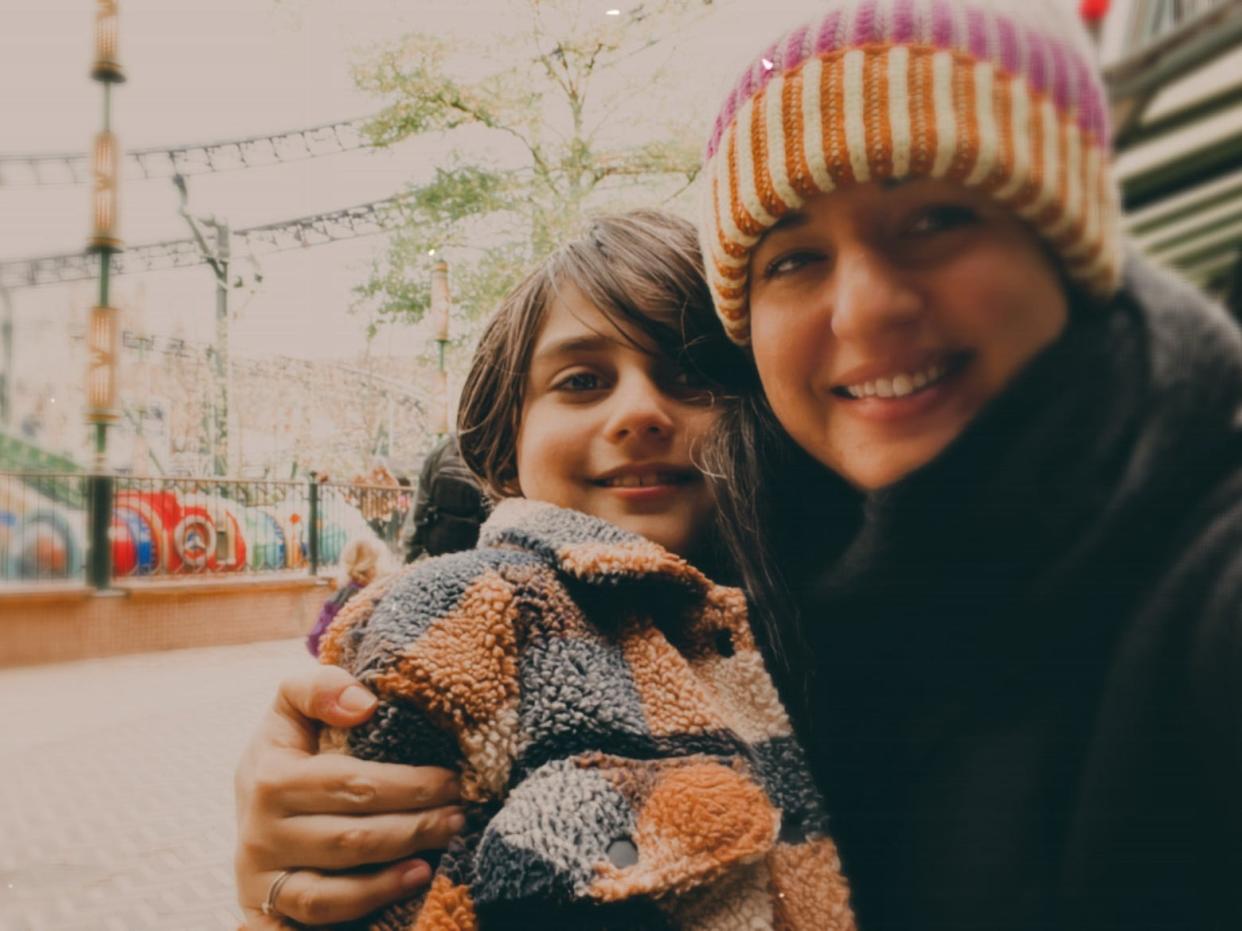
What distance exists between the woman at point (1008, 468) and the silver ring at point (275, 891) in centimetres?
51

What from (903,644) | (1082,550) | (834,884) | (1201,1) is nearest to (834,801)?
(834,884)

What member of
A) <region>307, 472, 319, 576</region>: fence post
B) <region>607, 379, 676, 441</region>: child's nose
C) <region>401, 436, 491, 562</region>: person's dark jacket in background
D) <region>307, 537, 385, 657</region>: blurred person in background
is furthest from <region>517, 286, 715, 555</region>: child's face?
<region>307, 537, 385, 657</region>: blurred person in background

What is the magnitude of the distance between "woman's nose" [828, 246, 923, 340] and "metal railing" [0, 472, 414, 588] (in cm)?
57

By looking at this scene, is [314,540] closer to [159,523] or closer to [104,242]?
[159,523]

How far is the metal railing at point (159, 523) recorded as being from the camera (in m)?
0.63

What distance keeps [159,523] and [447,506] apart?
1.89 ft

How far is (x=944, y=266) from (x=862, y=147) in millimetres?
83

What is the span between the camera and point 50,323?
0.64 meters

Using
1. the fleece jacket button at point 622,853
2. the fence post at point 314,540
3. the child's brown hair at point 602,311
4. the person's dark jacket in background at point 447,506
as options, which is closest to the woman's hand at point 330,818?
the fleece jacket button at point 622,853

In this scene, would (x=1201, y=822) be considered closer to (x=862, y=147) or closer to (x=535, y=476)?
(x=862, y=147)

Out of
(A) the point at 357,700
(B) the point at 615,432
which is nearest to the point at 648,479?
(B) the point at 615,432

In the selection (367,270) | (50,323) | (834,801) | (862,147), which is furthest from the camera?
(367,270)

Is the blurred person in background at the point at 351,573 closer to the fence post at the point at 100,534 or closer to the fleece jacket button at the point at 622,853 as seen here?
the fence post at the point at 100,534

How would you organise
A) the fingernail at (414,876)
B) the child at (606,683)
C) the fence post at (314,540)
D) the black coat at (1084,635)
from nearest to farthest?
the black coat at (1084,635) → the child at (606,683) → the fingernail at (414,876) → the fence post at (314,540)
